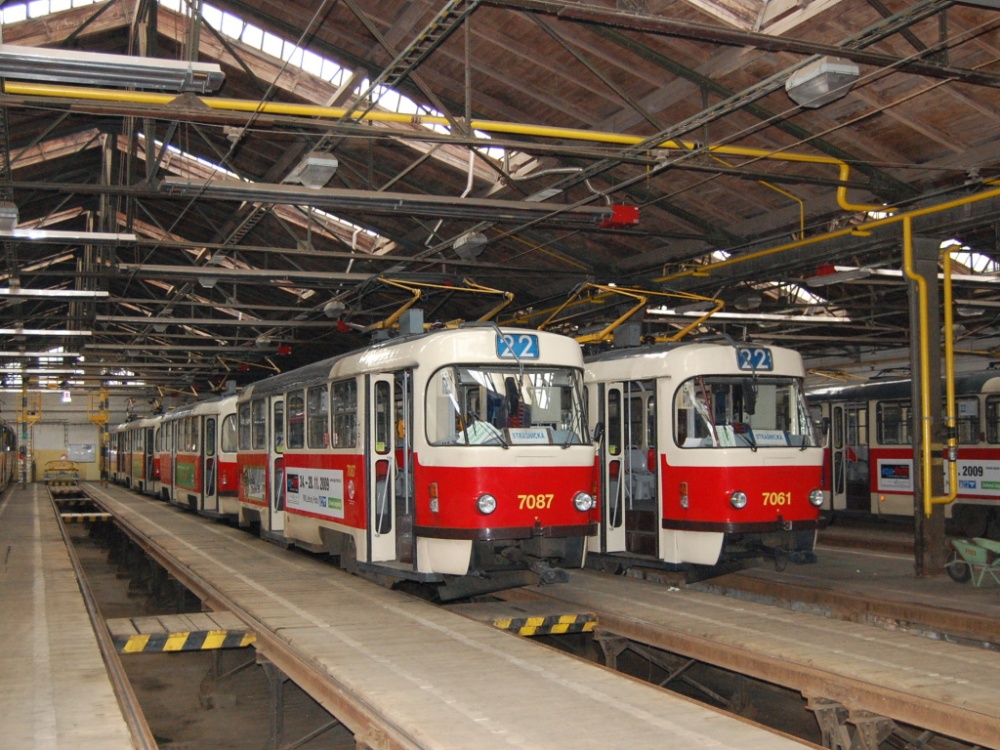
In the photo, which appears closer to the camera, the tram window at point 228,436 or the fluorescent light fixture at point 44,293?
the fluorescent light fixture at point 44,293

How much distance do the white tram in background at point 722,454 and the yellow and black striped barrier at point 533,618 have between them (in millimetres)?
1933

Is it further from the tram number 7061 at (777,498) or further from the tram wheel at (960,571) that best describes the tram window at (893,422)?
the tram number 7061 at (777,498)

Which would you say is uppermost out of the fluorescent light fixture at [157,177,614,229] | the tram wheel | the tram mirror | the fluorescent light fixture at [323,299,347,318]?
the fluorescent light fixture at [157,177,614,229]

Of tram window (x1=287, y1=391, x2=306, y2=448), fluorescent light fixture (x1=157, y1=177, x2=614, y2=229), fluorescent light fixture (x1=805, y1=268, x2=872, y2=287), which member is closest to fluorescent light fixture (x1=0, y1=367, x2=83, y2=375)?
tram window (x1=287, y1=391, x2=306, y2=448)

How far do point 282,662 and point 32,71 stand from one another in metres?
4.99

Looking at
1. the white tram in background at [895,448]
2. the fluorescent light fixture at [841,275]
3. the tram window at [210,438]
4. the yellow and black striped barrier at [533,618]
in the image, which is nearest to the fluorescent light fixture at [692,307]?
the white tram in background at [895,448]

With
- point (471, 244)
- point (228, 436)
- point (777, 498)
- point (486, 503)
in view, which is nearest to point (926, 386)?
point (777, 498)

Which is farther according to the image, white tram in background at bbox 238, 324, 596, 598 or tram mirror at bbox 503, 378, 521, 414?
tram mirror at bbox 503, 378, 521, 414

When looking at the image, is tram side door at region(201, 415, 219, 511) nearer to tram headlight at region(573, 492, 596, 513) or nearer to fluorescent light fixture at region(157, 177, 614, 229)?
fluorescent light fixture at region(157, 177, 614, 229)

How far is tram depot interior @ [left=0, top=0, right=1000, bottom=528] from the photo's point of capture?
9688 mm

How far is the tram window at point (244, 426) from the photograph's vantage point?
57.3 ft

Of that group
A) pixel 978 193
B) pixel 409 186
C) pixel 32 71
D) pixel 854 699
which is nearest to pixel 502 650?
pixel 854 699

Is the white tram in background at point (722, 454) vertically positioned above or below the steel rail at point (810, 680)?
above

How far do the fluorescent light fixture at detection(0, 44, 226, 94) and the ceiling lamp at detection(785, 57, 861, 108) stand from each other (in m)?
5.02
